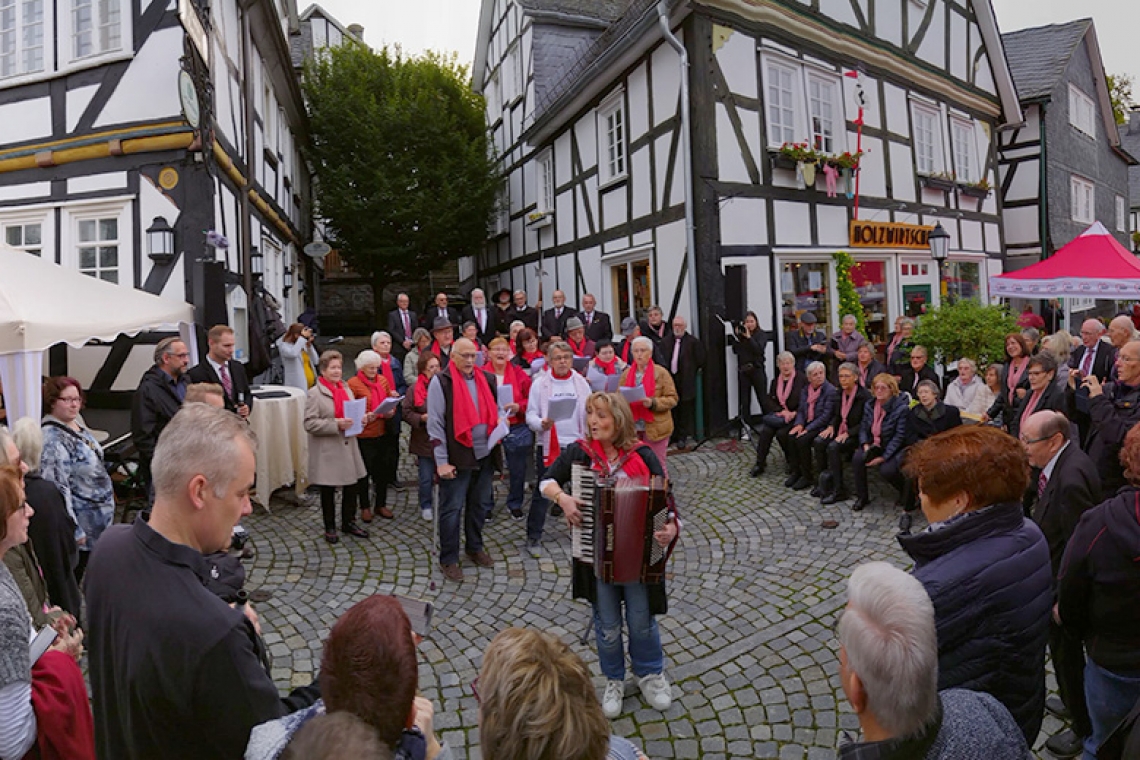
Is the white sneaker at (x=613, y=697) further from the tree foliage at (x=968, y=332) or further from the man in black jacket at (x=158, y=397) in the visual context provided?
the tree foliage at (x=968, y=332)

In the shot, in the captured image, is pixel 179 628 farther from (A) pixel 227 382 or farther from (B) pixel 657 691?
(A) pixel 227 382

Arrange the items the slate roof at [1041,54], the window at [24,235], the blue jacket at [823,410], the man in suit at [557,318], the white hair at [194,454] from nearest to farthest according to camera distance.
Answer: the white hair at [194,454], the blue jacket at [823,410], the window at [24,235], the man in suit at [557,318], the slate roof at [1041,54]

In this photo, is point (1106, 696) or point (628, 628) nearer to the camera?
point (1106, 696)

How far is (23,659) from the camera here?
1896 millimetres

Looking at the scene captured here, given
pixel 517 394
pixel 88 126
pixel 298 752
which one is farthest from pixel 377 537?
pixel 88 126

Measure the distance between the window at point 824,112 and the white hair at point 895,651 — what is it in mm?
11448

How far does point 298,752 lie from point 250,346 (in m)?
9.71

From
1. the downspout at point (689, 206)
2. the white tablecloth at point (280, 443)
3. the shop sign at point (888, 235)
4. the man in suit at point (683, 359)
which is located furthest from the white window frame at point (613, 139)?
the white tablecloth at point (280, 443)

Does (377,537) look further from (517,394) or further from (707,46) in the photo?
(707,46)

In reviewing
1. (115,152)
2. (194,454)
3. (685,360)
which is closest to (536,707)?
(194,454)

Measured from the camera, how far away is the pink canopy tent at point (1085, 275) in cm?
1198

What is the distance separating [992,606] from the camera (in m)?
2.24

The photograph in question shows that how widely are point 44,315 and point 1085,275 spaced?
14.6 meters

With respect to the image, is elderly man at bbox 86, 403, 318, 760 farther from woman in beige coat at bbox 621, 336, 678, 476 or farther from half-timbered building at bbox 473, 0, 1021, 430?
half-timbered building at bbox 473, 0, 1021, 430
